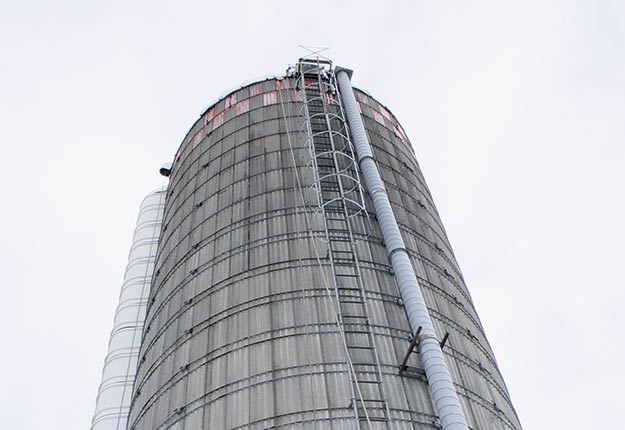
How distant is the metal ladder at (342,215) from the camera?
17922 millimetres

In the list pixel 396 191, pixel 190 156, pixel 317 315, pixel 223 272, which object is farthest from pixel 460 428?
pixel 190 156

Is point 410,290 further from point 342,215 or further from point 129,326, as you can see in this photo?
point 129,326

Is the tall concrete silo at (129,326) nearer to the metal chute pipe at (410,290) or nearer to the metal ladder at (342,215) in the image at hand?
the metal ladder at (342,215)

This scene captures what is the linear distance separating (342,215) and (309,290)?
147 inches

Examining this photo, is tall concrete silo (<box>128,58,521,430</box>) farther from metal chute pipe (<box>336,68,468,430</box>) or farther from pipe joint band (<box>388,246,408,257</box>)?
pipe joint band (<box>388,246,408,257</box>)

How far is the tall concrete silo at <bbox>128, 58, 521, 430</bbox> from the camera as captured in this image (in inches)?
719

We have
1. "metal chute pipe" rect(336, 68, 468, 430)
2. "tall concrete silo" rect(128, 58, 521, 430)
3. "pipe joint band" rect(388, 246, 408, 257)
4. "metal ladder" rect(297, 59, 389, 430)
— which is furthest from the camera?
"pipe joint band" rect(388, 246, 408, 257)

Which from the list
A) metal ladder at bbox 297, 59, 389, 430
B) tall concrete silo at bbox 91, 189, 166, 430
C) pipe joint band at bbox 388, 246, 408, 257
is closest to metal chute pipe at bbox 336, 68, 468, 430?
pipe joint band at bbox 388, 246, 408, 257

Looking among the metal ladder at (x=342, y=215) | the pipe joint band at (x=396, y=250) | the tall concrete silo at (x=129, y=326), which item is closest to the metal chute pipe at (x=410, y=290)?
the pipe joint band at (x=396, y=250)

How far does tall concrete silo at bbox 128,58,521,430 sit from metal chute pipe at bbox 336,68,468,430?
53mm

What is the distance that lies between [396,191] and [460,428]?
12.2 meters

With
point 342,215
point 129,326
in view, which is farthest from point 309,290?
point 129,326

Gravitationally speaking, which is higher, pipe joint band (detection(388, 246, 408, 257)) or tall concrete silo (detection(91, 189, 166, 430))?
tall concrete silo (detection(91, 189, 166, 430))

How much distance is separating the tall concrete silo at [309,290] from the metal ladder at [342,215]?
0.19 ft
